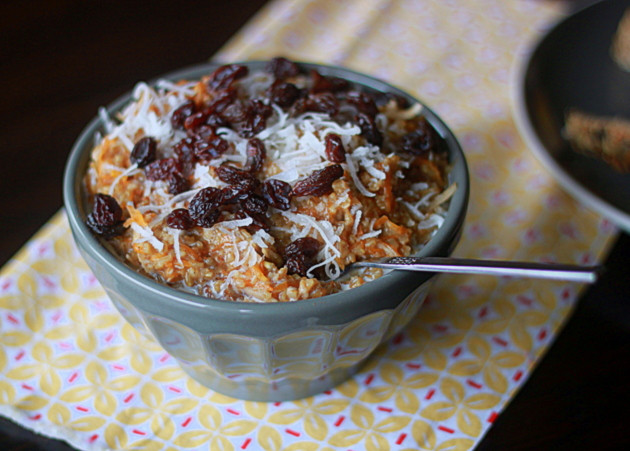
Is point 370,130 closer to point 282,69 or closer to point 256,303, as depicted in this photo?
point 282,69

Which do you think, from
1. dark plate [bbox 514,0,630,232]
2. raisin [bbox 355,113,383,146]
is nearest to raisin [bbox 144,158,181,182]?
raisin [bbox 355,113,383,146]

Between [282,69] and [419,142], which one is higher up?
[282,69]

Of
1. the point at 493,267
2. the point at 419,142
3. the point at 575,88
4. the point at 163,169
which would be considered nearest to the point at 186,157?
the point at 163,169

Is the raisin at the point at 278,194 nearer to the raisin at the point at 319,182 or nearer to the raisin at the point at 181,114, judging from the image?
the raisin at the point at 319,182

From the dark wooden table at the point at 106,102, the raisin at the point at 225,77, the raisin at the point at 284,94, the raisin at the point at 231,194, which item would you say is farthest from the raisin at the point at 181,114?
the dark wooden table at the point at 106,102

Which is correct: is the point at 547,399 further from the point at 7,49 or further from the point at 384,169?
the point at 7,49

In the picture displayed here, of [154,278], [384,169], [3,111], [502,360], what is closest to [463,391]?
[502,360]

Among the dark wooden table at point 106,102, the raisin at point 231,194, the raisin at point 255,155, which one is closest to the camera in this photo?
the raisin at point 231,194

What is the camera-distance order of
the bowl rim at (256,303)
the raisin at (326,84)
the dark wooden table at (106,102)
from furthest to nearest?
the raisin at (326,84), the dark wooden table at (106,102), the bowl rim at (256,303)
